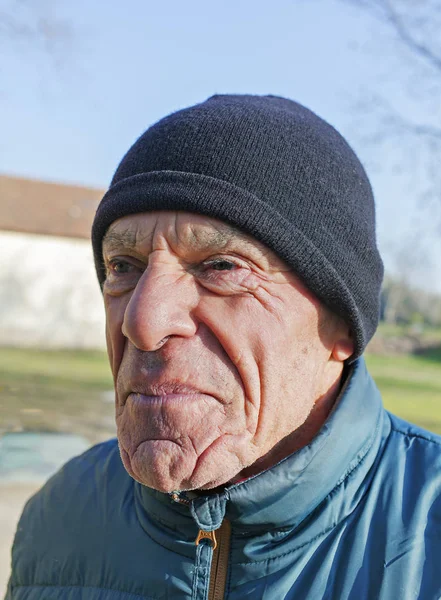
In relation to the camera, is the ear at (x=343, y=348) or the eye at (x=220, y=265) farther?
the ear at (x=343, y=348)

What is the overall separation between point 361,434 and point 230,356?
469 millimetres

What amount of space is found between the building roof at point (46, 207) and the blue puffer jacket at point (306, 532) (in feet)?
97.5

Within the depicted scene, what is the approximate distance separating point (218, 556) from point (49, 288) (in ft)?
100

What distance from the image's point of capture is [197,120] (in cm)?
207

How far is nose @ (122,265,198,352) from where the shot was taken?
1.77 meters

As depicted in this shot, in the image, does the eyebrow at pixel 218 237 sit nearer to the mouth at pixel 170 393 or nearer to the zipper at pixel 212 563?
the mouth at pixel 170 393

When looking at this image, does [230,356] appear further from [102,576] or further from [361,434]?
[102,576]

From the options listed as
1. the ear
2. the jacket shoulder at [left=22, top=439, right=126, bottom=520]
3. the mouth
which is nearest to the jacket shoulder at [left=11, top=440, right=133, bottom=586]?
the jacket shoulder at [left=22, top=439, right=126, bottom=520]

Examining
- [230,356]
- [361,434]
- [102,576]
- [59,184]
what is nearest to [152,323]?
[230,356]

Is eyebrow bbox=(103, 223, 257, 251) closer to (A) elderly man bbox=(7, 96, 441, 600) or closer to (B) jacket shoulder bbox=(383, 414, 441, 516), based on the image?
(A) elderly man bbox=(7, 96, 441, 600)

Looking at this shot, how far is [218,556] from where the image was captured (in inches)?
72.4

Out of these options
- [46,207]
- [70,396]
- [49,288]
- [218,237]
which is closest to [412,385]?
[70,396]

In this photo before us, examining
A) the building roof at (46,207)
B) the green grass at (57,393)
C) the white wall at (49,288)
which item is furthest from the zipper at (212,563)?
the building roof at (46,207)

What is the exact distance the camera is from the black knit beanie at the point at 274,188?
1893 millimetres
